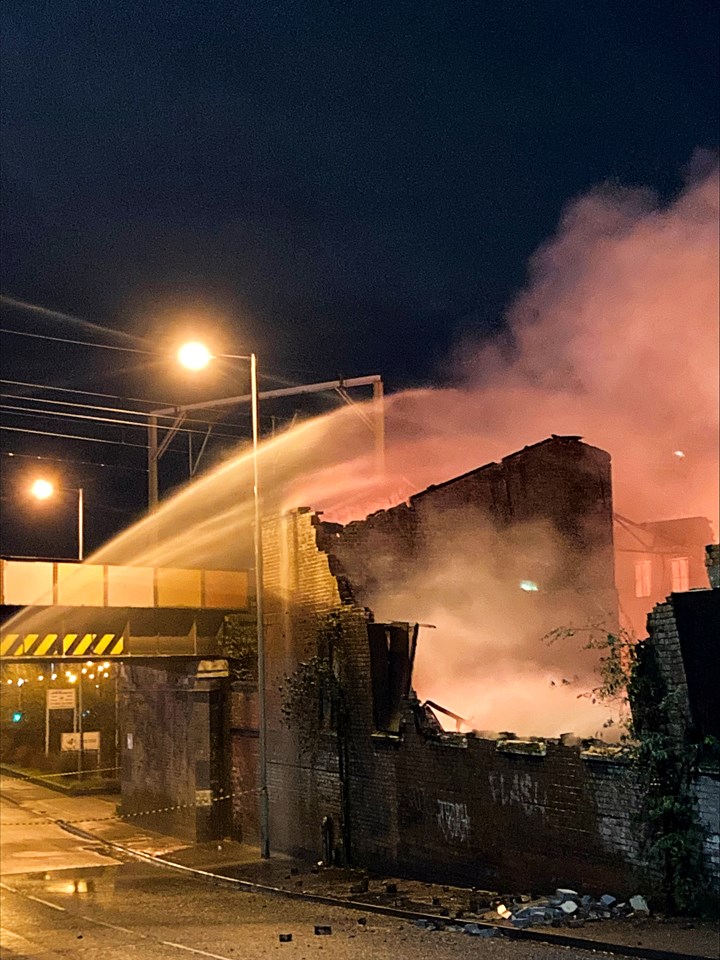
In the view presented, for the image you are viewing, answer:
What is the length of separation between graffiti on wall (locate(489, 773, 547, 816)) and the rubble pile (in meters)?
1.43

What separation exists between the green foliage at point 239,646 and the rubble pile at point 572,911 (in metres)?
12.1

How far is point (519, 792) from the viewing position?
664 inches

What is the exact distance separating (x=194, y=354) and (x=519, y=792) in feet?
31.3

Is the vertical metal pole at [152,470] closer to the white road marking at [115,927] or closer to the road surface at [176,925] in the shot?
the road surface at [176,925]

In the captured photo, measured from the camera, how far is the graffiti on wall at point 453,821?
711 inches

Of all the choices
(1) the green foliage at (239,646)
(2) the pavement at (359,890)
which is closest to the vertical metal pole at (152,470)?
(2) the pavement at (359,890)

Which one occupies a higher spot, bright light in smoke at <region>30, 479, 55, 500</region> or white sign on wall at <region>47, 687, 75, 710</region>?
bright light in smoke at <region>30, 479, 55, 500</region>

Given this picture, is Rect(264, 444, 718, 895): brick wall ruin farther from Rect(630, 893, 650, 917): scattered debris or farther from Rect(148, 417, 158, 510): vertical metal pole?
Rect(148, 417, 158, 510): vertical metal pole

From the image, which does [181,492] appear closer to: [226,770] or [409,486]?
[409,486]

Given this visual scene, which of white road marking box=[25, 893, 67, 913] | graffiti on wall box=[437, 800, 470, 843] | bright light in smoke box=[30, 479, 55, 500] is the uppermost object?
bright light in smoke box=[30, 479, 55, 500]

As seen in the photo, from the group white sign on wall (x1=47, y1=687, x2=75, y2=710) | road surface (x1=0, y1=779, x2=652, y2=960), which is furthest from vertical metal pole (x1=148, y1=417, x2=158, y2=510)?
road surface (x1=0, y1=779, x2=652, y2=960)

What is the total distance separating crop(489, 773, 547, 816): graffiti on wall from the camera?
16.5 m

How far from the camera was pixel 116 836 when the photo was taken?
27688mm

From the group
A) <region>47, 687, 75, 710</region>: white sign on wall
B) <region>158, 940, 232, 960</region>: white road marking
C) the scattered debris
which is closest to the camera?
<region>158, 940, 232, 960</region>: white road marking
